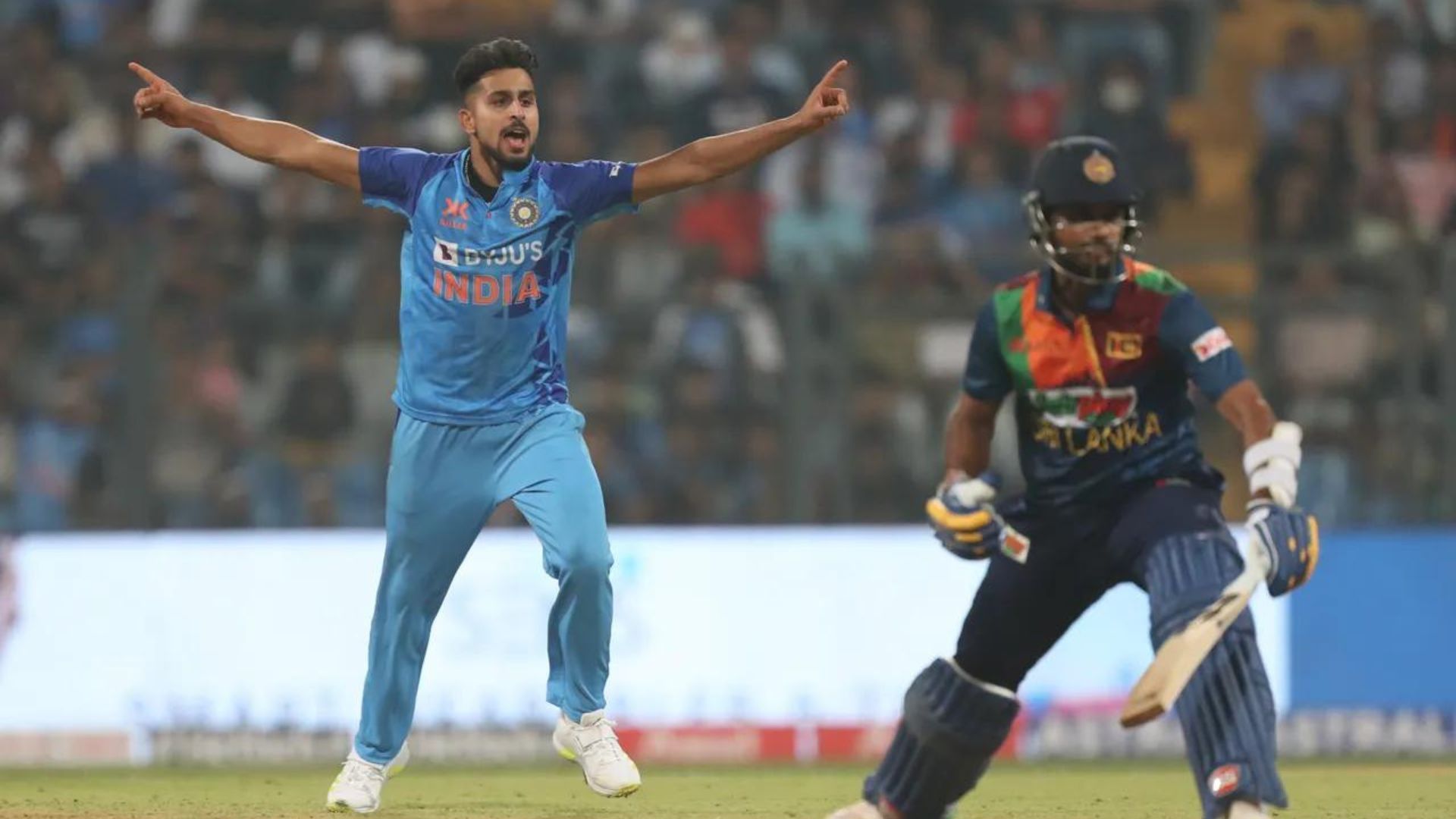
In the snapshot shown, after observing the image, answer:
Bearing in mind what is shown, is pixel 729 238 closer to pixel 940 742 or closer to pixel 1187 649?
pixel 940 742

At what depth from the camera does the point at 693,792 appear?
31.3 feet

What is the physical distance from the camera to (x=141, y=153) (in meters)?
14.7

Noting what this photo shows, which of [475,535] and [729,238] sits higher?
[729,238]

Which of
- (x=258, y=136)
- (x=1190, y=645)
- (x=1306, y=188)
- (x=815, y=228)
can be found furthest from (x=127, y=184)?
(x=1190, y=645)

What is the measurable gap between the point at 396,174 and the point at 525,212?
466 millimetres

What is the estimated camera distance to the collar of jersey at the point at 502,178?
7.43 meters

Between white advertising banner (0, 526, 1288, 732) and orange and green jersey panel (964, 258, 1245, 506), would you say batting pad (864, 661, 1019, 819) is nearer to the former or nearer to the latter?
orange and green jersey panel (964, 258, 1245, 506)

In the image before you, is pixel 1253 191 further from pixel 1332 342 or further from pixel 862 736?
pixel 862 736

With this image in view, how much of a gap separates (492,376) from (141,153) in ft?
26.2

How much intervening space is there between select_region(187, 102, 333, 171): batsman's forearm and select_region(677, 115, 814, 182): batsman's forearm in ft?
4.18

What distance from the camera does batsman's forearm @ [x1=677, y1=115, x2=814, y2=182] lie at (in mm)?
7273

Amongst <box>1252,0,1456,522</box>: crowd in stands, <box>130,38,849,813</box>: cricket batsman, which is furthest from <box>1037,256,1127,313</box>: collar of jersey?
<box>1252,0,1456,522</box>: crowd in stands

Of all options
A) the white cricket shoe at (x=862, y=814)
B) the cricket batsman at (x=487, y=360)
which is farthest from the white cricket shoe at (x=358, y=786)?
the white cricket shoe at (x=862, y=814)

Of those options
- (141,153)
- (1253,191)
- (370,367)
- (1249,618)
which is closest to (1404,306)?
(1253,191)
